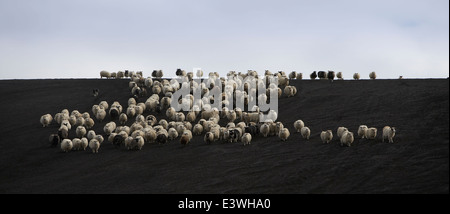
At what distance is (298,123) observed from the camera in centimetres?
3116

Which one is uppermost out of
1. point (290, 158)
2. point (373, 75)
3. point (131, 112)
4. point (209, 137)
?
point (373, 75)

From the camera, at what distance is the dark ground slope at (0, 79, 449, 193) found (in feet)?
72.1

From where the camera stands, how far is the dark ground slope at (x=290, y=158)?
21969mm

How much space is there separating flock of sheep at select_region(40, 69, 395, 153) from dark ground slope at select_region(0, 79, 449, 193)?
484 millimetres

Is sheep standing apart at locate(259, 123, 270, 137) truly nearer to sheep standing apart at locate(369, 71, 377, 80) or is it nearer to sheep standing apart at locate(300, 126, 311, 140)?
sheep standing apart at locate(300, 126, 311, 140)

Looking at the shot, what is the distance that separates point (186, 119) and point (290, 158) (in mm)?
10406

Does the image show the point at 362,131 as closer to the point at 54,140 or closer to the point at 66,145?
the point at 66,145

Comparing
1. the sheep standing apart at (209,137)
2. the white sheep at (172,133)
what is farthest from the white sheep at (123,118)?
the sheep standing apart at (209,137)

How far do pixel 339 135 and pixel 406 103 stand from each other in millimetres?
6925

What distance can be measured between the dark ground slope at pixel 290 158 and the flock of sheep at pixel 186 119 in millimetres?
484

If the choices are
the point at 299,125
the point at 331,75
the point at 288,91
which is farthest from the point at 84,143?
the point at 331,75

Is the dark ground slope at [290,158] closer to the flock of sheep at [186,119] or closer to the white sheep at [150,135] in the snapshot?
the white sheep at [150,135]

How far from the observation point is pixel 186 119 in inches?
1375
